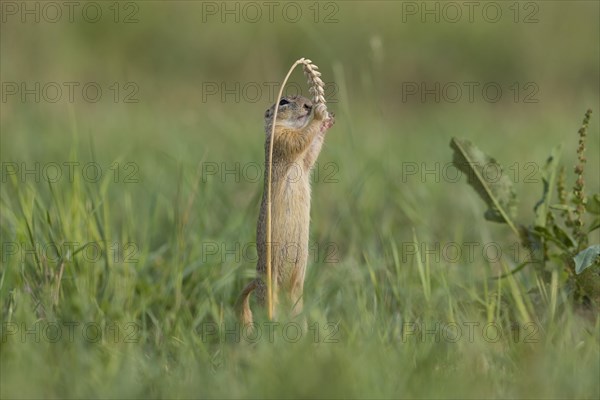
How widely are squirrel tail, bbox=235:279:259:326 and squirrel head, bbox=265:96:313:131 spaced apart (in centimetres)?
55

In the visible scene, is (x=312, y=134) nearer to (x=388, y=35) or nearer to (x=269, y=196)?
(x=269, y=196)

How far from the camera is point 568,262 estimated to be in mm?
3695

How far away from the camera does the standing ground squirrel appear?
320cm

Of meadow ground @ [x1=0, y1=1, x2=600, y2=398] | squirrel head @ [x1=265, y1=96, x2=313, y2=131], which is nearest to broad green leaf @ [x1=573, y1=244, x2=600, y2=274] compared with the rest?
meadow ground @ [x1=0, y1=1, x2=600, y2=398]

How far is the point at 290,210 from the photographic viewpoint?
3.21 metres

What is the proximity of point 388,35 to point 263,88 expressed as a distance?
1.60 meters

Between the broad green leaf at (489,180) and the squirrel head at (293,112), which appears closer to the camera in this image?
the squirrel head at (293,112)

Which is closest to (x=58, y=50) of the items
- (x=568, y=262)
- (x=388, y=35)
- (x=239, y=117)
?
(x=239, y=117)

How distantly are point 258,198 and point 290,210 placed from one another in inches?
45.3

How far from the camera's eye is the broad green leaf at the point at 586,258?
3.41 meters

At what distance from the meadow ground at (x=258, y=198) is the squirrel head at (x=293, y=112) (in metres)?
0.61

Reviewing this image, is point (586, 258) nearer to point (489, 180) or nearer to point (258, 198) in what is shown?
point (489, 180)

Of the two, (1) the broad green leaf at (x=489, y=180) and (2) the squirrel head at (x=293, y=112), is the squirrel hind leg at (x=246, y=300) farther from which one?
(1) the broad green leaf at (x=489, y=180)

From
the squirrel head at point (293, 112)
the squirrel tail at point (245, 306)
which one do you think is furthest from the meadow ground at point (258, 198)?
the squirrel head at point (293, 112)
